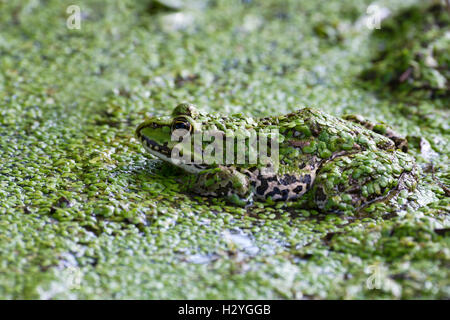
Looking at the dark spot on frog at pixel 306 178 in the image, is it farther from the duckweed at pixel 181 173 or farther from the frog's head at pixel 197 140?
the frog's head at pixel 197 140

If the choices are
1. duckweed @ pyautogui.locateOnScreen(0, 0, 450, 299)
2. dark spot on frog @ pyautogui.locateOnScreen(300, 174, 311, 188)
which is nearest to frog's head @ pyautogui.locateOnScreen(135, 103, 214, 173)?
duckweed @ pyautogui.locateOnScreen(0, 0, 450, 299)

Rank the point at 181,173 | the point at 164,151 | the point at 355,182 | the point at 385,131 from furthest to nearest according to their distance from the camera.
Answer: the point at 385,131
the point at 181,173
the point at 164,151
the point at 355,182

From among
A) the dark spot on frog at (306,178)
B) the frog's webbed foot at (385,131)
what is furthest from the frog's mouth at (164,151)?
the frog's webbed foot at (385,131)

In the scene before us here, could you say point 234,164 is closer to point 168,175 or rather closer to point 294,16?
point 168,175

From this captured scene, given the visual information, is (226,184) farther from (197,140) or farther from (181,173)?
(181,173)

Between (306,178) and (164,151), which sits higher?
(164,151)

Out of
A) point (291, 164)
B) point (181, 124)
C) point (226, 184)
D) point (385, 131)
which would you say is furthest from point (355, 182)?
point (181, 124)

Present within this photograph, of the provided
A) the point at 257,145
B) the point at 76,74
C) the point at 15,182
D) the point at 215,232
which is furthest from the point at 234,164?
the point at 76,74
